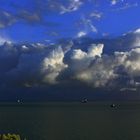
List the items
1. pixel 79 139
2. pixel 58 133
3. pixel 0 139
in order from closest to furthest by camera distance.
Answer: pixel 0 139
pixel 79 139
pixel 58 133

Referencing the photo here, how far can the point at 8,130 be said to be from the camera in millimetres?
179500

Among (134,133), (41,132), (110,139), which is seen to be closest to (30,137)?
(41,132)

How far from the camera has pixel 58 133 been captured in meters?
166

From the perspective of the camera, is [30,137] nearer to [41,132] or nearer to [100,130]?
[41,132]

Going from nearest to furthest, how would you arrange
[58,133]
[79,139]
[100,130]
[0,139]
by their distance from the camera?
[0,139] < [79,139] < [58,133] < [100,130]

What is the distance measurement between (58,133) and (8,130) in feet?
A: 84.6

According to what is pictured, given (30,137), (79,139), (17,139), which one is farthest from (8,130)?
(17,139)

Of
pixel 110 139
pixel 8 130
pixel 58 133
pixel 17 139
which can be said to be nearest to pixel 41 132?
pixel 58 133

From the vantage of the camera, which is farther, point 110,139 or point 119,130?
point 119,130

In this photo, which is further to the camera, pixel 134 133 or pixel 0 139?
pixel 134 133

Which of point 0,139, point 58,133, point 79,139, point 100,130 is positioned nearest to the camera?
point 0,139

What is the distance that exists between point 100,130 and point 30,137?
38184 millimetres

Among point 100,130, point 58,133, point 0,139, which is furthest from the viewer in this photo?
point 100,130

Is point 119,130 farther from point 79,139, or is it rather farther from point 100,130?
point 79,139
